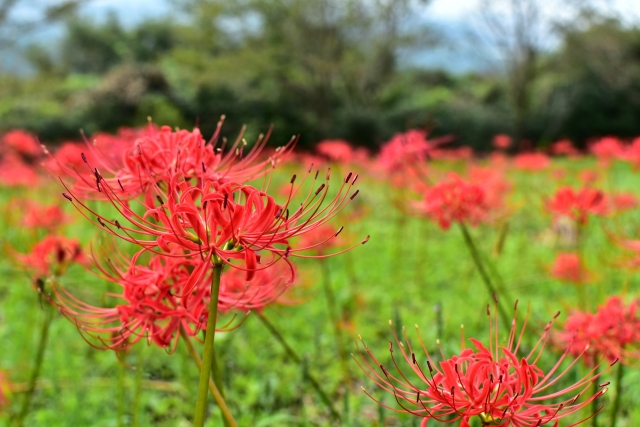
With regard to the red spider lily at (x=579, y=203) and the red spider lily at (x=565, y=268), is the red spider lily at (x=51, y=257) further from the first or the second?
the red spider lily at (x=565, y=268)

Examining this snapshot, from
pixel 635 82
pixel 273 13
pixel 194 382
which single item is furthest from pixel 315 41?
pixel 194 382

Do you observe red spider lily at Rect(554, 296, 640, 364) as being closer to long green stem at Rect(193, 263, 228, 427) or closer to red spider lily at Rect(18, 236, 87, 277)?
long green stem at Rect(193, 263, 228, 427)

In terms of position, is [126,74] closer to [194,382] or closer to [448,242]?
[448,242]

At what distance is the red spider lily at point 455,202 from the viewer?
201 centimetres

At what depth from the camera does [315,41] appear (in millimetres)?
18484

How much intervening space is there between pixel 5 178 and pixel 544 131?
65.7ft

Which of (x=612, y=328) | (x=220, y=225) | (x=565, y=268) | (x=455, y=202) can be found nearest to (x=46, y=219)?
(x=455, y=202)

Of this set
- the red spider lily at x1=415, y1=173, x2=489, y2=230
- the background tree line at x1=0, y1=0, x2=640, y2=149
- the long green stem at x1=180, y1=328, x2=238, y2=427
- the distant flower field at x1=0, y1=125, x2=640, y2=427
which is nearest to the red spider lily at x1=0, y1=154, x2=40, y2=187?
the distant flower field at x1=0, y1=125, x2=640, y2=427

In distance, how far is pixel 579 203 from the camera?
2.24 metres

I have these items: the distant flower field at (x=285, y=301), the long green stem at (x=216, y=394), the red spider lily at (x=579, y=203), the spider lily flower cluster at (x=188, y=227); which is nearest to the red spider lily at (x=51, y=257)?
the distant flower field at (x=285, y=301)

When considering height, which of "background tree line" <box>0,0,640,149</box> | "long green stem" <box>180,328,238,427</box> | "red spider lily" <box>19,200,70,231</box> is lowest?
"long green stem" <box>180,328,238,427</box>

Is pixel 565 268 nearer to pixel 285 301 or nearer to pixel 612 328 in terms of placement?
pixel 612 328

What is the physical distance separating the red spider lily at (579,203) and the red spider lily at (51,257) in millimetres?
1923

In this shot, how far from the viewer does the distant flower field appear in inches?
37.1
